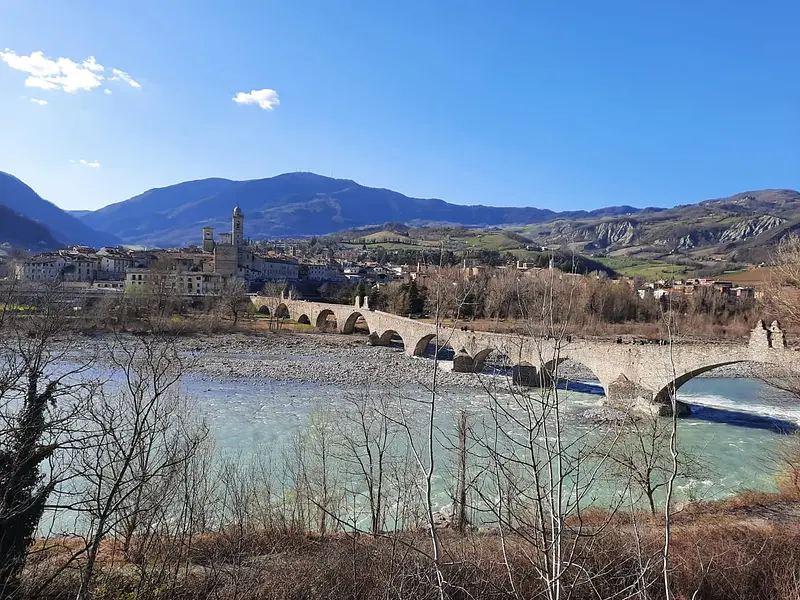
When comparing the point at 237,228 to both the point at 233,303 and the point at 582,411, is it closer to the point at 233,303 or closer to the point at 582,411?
the point at 233,303

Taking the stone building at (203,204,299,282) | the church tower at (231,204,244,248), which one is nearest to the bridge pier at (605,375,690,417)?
the stone building at (203,204,299,282)

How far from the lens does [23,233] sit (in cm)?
13512

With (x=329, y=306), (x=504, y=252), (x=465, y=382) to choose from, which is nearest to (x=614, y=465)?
(x=465, y=382)

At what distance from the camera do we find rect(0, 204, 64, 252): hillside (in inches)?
5079

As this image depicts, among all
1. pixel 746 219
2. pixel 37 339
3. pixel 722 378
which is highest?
pixel 746 219

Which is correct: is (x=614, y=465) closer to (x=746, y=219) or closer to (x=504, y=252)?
(x=504, y=252)

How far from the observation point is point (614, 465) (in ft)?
37.3

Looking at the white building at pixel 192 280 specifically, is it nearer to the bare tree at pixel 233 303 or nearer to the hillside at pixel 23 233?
the bare tree at pixel 233 303

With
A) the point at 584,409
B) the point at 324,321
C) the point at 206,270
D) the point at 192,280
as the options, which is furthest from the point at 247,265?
the point at 584,409

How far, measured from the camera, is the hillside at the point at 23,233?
129000 millimetres

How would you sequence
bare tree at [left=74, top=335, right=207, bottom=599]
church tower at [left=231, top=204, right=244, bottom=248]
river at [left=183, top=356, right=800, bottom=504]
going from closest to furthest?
bare tree at [left=74, top=335, right=207, bottom=599] → river at [left=183, top=356, right=800, bottom=504] → church tower at [left=231, top=204, right=244, bottom=248]

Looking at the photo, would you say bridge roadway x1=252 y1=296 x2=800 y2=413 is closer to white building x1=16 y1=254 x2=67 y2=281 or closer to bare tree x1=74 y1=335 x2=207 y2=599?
bare tree x1=74 y1=335 x2=207 y2=599

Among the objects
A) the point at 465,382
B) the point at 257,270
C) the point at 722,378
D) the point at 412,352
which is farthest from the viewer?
the point at 257,270

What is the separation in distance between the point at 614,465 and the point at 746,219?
154m
